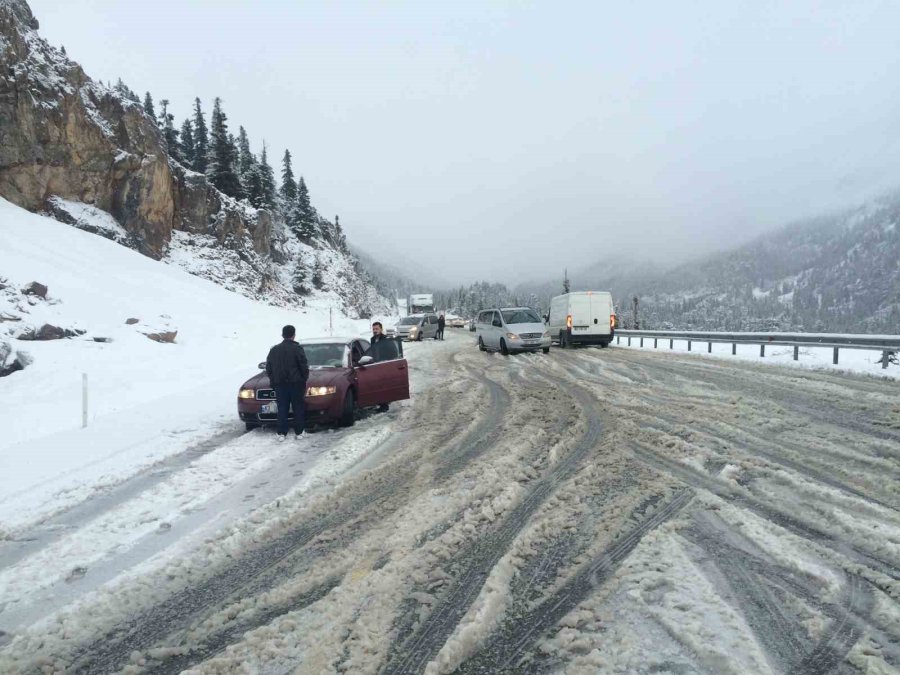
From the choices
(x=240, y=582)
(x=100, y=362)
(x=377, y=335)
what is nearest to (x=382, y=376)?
(x=377, y=335)

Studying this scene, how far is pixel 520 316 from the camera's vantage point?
20906 mm

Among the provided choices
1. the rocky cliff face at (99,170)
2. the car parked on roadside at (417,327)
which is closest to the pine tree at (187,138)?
the rocky cliff face at (99,170)

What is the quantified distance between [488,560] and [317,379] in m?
5.19

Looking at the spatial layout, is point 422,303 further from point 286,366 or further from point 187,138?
point 187,138

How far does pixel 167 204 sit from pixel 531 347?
98.3 feet

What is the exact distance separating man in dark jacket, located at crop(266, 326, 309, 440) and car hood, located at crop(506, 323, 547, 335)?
13453 millimetres

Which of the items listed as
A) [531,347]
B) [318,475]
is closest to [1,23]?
[531,347]

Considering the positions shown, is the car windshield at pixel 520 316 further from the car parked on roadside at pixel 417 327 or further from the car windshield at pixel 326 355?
the car windshield at pixel 326 355

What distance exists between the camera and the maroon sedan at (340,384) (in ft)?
25.4

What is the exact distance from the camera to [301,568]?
3.43 m

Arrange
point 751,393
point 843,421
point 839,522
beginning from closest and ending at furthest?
point 839,522 → point 843,421 → point 751,393

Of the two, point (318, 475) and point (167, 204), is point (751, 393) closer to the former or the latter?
point (318, 475)

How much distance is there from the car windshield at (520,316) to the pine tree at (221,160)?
4147 cm

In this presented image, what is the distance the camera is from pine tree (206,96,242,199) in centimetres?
4988
